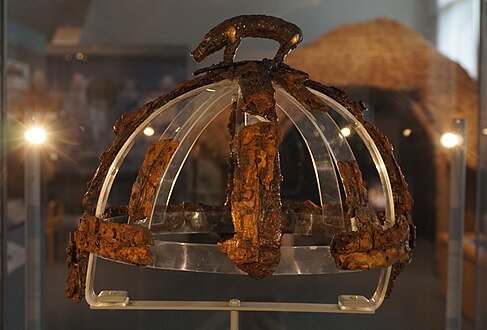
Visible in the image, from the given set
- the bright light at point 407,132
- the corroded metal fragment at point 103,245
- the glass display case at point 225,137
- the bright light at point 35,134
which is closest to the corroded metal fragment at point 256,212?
the corroded metal fragment at point 103,245

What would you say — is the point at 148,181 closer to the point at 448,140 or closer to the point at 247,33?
the point at 247,33

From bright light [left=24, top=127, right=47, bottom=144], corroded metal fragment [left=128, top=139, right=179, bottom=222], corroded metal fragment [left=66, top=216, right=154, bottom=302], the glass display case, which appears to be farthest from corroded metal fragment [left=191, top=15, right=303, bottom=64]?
bright light [left=24, top=127, right=47, bottom=144]

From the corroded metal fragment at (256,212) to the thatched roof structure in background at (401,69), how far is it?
0.88 meters

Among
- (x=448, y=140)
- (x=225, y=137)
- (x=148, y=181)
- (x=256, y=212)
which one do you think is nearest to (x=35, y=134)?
(x=225, y=137)

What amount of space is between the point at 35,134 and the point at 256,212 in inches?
45.2

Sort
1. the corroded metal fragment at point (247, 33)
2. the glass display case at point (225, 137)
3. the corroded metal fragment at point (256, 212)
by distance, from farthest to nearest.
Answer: the glass display case at point (225, 137), the corroded metal fragment at point (247, 33), the corroded metal fragment at point (256, 212)

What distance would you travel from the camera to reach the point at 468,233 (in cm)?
182

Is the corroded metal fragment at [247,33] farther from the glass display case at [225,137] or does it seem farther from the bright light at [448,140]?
the bright light at [448,140]

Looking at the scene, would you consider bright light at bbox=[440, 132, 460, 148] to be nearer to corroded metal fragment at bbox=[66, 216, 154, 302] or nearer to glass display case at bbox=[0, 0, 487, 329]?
glass display case at bbox=[0, 0, 487, 329]

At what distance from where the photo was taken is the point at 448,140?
5.90ft

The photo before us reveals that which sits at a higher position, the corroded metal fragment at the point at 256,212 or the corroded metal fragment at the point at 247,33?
the corroded metal fragment at the point at 247,33

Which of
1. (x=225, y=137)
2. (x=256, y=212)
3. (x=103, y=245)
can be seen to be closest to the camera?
(x=256, y=212)

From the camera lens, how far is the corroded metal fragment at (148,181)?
3.70ft

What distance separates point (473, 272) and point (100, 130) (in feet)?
4.35
